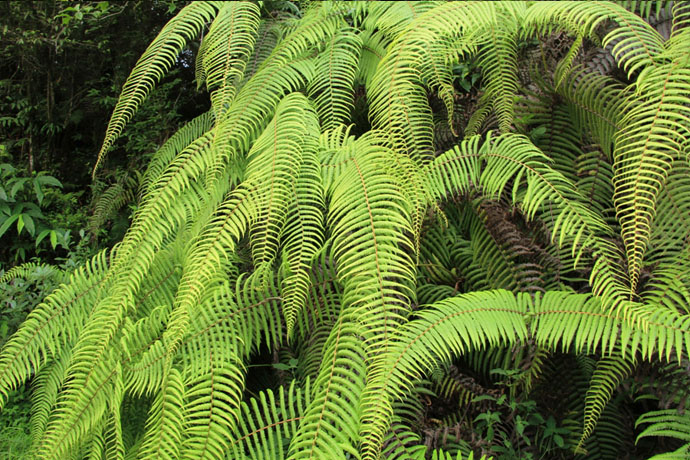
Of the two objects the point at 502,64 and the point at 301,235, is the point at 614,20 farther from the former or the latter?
the point at 301,235

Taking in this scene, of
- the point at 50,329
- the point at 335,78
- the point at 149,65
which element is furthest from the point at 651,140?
the point at 50,329

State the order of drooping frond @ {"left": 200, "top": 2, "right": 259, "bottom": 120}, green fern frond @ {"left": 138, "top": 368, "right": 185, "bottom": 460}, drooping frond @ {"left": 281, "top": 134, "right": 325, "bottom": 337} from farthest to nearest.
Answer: drooping frond @ {"left": 200, "top": 2, "right": 259, "bottom": 120}
drooping frond @ {"left": 281, "top": 134, "right": 325, "bottom": 337}
green fern frond @ {"left": 138, "top": 368, "right": 185, "bottom": 460}

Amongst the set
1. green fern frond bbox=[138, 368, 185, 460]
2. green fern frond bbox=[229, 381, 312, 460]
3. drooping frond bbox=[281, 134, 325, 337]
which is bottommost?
green fern frond bbox=[229, 381, 312, 460]

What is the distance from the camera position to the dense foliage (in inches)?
61.2

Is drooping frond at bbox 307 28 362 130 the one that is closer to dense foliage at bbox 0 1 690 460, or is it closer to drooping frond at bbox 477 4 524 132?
dense foliage at bbox 0 1 690 460

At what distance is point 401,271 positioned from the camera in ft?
5.33

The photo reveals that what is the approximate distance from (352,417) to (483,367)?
0.82 m

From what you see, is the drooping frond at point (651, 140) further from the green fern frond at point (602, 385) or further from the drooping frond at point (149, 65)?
the drooping frond at point (149, 65)

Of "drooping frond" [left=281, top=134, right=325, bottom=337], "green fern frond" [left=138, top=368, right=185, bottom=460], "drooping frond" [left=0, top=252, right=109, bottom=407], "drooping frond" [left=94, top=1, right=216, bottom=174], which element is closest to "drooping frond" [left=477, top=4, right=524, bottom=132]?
"drooping frond" [left=281, top=134, right=325, bottom=337]

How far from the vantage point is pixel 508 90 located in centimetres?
214

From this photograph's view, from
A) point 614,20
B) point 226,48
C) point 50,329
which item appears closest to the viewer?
point 614,20

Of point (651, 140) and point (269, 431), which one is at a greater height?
point (651, 140)

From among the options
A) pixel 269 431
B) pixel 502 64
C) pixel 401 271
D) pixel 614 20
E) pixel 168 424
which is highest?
pixel 614 20

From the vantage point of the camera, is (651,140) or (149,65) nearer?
(651,140)
